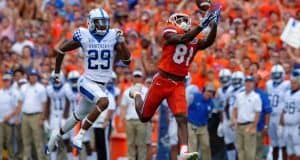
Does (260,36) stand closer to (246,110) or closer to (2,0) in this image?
(246,110)

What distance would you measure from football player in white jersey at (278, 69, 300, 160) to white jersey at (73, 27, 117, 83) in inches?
180

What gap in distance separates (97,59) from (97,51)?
0.14 m

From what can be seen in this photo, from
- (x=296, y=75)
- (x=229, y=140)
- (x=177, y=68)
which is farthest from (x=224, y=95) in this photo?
(x=177, y=68)

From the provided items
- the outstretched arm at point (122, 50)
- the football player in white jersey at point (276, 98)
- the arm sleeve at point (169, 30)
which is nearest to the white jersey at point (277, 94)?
the football player in white jersey at point (276, 98)

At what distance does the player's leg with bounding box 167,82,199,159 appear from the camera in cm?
1667

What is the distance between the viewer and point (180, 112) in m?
16.8

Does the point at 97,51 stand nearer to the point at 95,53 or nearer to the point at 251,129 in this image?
the point at 95,53

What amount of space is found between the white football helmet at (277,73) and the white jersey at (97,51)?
4.96m

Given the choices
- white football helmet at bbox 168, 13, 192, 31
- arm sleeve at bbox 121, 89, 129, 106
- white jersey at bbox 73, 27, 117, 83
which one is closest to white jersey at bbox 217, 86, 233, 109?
arm sleeve at bbox 121, 89, 129, 106

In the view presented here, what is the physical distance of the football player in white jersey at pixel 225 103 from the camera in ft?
72.6

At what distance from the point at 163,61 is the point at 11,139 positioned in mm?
6945

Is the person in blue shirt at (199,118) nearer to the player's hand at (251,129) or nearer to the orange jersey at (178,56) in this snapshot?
the player's hand at (251,129)

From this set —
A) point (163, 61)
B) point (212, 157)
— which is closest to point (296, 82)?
point (212, 157)

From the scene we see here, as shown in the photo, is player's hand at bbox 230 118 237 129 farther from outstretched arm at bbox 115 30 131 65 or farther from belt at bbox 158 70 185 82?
belt at bbox 158 70 185 82
